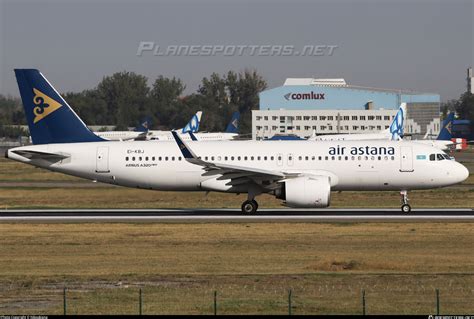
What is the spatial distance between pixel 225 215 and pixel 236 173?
88.3 inches

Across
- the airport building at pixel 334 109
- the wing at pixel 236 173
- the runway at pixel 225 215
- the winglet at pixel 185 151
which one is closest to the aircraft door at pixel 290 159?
the wing at pixel 236 173

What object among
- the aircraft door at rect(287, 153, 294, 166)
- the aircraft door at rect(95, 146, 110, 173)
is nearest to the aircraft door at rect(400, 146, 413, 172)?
the aircraft door at rect(287, 153, 294, 166)

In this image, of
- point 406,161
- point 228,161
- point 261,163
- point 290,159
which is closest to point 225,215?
point 228,161

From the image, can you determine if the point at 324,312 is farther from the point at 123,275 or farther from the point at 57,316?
the point at 123,275

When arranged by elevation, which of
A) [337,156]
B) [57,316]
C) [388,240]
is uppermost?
[337,156]

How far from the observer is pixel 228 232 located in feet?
130

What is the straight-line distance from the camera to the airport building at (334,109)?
174 metres

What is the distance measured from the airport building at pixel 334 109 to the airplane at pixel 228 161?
12278cm

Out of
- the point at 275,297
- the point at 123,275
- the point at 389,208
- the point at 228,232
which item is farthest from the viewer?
the point at 389,208

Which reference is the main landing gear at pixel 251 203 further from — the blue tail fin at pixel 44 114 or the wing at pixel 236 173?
the blue tail fin at pixel 44 114

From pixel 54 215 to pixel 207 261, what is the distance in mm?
16440

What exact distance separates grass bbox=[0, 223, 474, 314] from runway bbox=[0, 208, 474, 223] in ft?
6.65

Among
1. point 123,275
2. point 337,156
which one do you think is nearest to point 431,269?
point 123,275

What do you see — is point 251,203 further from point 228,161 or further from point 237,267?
point 237,267
